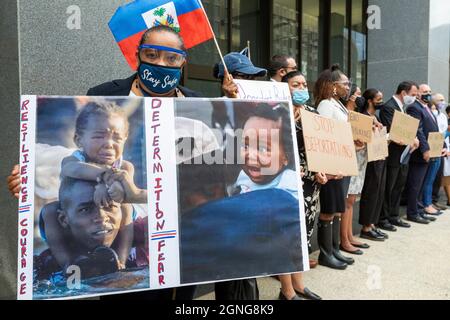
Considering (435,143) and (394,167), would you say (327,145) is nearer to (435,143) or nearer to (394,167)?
(394,167)

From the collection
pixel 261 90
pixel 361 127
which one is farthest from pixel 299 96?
pixel 361 127

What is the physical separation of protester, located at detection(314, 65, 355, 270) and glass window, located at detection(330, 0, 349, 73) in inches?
252

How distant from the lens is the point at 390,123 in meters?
5.39

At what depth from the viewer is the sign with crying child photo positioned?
1.47 m

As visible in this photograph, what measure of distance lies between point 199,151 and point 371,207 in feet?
12.8

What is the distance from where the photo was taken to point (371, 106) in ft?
16.8

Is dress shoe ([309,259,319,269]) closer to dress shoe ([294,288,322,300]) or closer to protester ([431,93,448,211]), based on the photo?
dress shoe ([294,288,322,300])

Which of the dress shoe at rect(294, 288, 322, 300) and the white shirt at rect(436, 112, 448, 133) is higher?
the white shirt at rect(436, 112, 448, 133)

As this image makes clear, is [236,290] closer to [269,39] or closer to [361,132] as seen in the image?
[361,132]

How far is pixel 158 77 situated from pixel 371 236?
4.15m

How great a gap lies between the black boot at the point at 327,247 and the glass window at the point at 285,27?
15.8ft

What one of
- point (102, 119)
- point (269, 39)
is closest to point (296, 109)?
point (102, 119)

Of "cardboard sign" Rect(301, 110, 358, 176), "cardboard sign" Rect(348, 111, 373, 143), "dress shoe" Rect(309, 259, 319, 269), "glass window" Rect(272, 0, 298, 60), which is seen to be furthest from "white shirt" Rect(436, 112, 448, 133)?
"cardboard sign" Rect(301, 110, 358, 176)

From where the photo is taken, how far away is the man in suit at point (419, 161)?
5.96 meters
